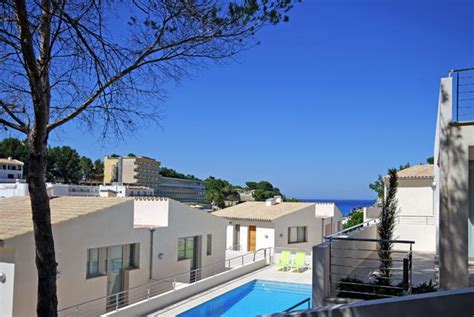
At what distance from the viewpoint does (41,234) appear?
718cm

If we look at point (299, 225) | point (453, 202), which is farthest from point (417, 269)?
point (299, 225)

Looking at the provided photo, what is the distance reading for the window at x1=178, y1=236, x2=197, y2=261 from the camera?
22766 mm

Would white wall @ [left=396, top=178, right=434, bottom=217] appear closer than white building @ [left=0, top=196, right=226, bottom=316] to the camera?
No

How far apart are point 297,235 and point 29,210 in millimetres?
23077

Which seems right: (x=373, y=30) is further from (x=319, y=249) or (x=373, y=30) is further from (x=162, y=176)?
(x=162, y=176)

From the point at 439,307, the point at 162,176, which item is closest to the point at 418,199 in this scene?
the point at 439,307

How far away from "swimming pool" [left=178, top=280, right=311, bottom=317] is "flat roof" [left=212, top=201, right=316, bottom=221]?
10477mm

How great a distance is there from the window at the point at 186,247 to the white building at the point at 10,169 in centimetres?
5372

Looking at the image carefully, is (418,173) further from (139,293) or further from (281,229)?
(139,293)

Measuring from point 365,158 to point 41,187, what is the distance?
34.5 metres

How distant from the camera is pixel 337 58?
17.4 m

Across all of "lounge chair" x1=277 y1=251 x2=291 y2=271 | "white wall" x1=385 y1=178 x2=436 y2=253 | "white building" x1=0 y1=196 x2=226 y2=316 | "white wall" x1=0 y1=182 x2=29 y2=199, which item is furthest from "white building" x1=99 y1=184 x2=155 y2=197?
"white wall" x1=385 y1=178 x2=436 y2=253

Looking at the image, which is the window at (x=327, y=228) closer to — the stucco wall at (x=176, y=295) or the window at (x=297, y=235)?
the window at (x=297, y=235)

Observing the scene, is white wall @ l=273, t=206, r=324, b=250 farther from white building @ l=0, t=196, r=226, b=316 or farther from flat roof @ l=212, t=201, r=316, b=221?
white building @ l=0, t=196, r=226, b=316
